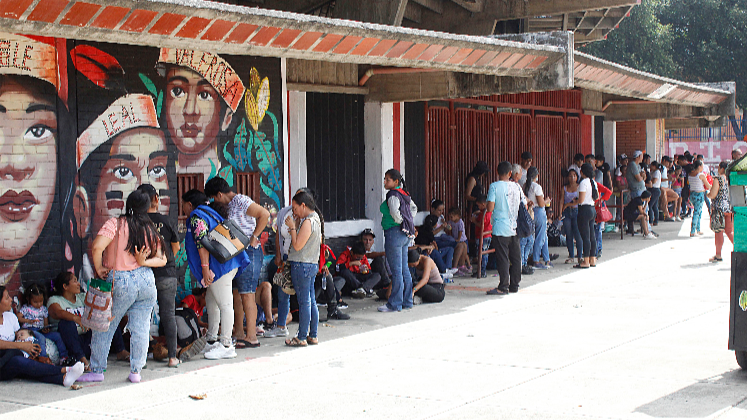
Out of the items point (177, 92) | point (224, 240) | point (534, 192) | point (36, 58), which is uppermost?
point (36, 58)

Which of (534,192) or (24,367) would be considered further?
(534,192)

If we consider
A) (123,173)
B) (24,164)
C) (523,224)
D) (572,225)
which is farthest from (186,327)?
(572,225)

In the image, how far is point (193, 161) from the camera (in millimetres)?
9305

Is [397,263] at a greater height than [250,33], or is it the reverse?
→ [250,33]

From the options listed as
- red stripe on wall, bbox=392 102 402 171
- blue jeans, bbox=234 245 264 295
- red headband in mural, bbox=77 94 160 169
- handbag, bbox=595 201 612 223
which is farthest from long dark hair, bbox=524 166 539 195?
red headband in mural, bbox=77 94 160 169

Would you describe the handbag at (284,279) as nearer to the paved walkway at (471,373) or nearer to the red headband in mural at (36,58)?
the paved walkway at (471,373)

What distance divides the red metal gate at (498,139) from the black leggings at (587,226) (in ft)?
7.00

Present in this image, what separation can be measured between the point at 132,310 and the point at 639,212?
14.0m

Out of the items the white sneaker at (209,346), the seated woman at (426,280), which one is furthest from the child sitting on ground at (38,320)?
the seated woman at (426,280)

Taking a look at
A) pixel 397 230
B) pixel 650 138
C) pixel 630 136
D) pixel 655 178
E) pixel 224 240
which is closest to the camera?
pixel 224 240

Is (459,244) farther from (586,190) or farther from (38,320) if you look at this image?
(38,320)

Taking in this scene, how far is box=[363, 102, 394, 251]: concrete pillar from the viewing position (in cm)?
1273

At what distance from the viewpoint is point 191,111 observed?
9289 millimetres

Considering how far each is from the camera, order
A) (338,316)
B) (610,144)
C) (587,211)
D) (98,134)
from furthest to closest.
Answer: (610,144)
(587,211)
(338,316)
(98,134)
